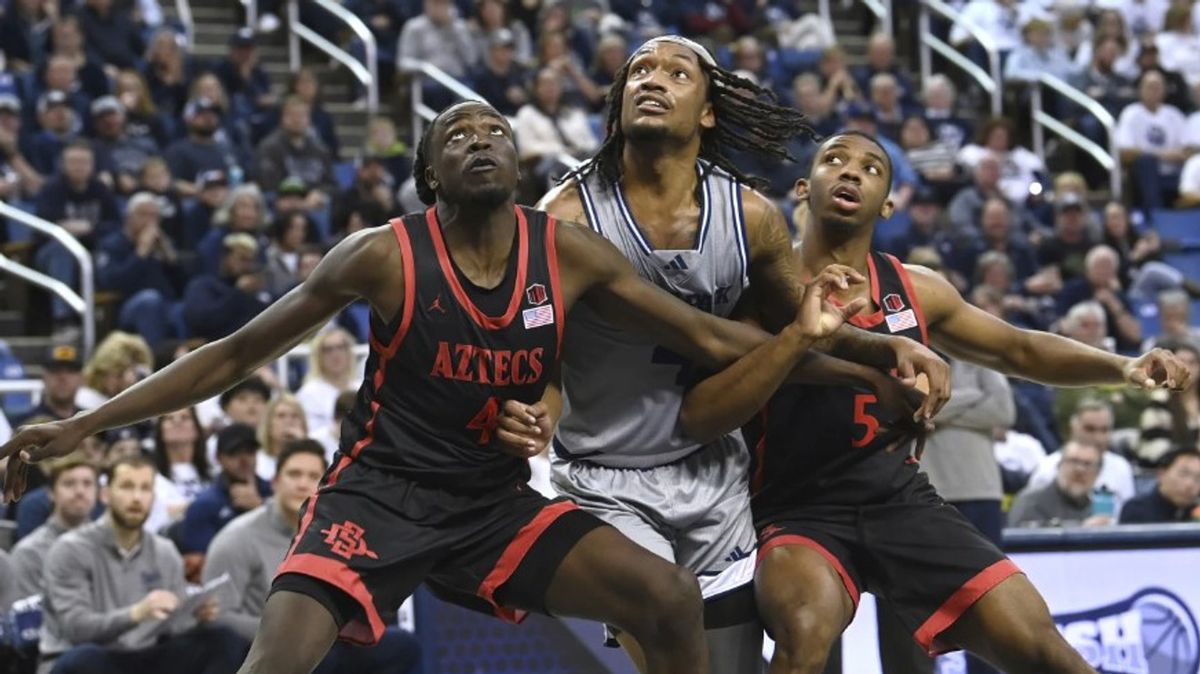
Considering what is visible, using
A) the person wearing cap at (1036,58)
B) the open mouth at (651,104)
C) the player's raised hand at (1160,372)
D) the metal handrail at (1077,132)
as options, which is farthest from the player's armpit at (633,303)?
the person wearing cap at (1036,58)

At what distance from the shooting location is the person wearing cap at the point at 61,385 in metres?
10.5

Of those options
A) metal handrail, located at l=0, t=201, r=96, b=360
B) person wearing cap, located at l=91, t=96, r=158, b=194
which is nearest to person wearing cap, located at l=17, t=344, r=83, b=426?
metal handrail, located at l=0, t=201, r=96, b=360

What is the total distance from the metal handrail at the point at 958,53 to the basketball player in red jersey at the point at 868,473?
12.1 m

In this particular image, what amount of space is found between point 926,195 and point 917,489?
9.02 meters

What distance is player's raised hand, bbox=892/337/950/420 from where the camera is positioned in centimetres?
546

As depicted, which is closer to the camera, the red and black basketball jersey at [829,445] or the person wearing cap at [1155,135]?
the red and black basketball jersey at [829,445]

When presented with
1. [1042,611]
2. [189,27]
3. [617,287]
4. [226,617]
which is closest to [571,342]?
[617,287]

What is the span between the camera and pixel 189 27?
1579 cm

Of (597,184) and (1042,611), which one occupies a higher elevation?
(597,184)

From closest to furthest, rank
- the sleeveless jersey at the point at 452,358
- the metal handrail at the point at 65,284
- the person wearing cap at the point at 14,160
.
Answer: the sleeveless jersey at the point at 452,358 < the metal handrail at the point at 65,284 < the person wearing cap at the point at 14,160

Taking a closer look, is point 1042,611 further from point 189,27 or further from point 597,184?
point 189,27

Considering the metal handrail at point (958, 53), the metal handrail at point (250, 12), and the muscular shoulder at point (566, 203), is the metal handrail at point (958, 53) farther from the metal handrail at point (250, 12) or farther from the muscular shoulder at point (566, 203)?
the muscular shoulder at point (566, 203)

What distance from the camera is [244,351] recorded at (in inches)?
214

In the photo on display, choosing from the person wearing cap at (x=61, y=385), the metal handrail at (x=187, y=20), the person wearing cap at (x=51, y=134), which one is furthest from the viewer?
the metal handrail at (x=187, y=20)
